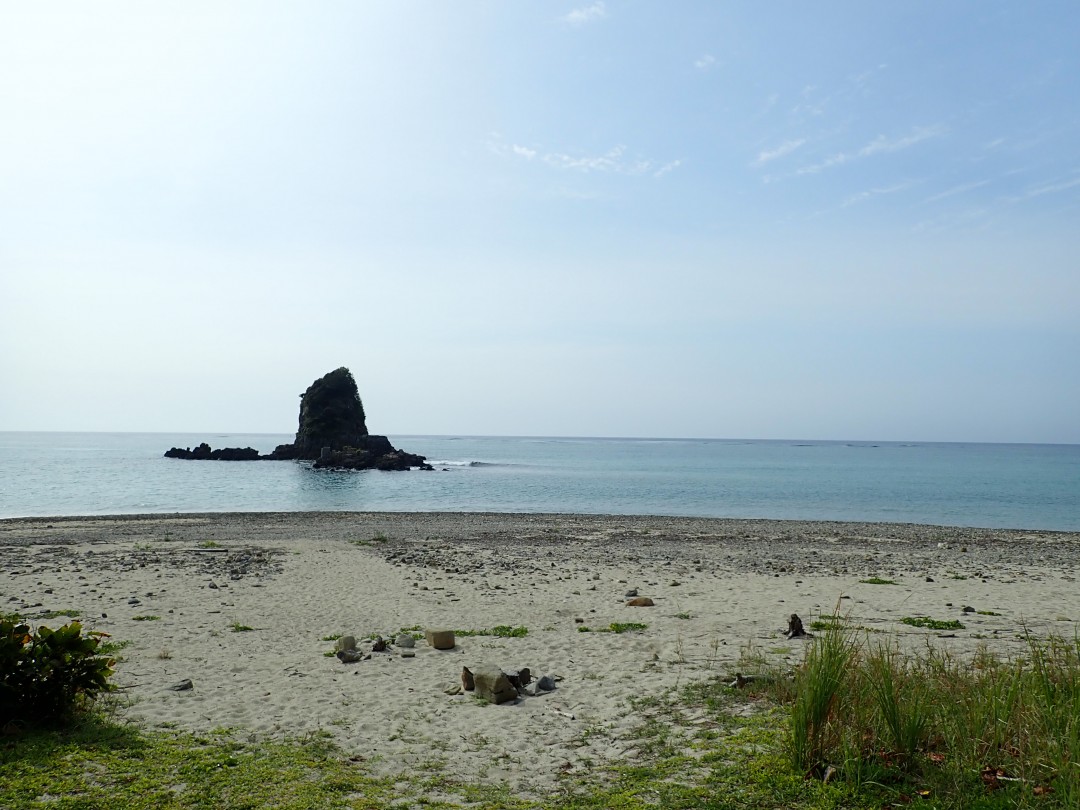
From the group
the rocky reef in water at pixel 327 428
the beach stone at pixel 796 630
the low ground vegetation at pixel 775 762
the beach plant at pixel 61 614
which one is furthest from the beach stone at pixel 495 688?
the rocky reef in water at pixel 327 428

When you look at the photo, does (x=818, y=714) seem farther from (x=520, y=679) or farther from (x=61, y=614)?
(x=61, y=614)

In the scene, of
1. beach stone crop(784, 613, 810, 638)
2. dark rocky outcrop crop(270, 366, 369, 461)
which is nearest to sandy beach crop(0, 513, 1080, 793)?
beach stone crop(784, 613, 810, 638)

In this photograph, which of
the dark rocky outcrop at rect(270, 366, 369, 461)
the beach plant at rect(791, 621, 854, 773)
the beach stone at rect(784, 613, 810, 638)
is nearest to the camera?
the beach plant at rect(791, 621, 854, 773)

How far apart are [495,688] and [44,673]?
4793mm

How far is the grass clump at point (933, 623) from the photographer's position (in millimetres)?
12367

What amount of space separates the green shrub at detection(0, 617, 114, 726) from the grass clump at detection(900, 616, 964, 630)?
12.6 meters

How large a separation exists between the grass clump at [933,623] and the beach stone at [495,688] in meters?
8.17

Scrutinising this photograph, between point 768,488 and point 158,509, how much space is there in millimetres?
50984

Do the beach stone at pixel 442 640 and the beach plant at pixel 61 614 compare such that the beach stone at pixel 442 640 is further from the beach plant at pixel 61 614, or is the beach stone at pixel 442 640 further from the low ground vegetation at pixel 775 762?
the beach plant at pixel 61 614

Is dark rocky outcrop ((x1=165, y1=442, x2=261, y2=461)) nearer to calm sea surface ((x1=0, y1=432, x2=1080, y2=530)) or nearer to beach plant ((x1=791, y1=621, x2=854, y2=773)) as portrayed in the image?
calm sea surface ((x1=0, y1=432, x2=1080, y2=530))

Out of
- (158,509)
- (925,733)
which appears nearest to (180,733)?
(925,733)

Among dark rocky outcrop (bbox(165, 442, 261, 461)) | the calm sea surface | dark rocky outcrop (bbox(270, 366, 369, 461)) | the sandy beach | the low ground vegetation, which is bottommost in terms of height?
the calm sea surface

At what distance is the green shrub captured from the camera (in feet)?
23.0

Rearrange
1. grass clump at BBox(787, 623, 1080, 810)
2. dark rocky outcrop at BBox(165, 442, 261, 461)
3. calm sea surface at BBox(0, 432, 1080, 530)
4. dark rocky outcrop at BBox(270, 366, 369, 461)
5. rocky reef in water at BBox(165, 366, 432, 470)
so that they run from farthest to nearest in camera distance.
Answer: dark rocky outcrop at BBox(165, 442, 261, 461), dark rocky outcrop at BBox(270, 366, 369, 461), rocky reef in water at BBox(165, 366, 432, 470), calm sea surface at BBox(0, 432, 1080, 530), grass clump at BBox(787, 623, 1080, 810)
